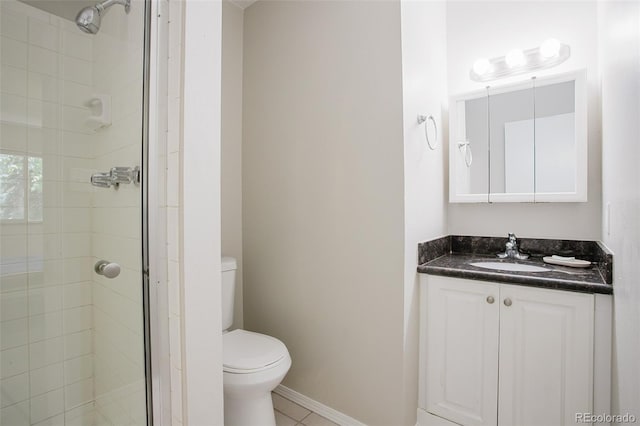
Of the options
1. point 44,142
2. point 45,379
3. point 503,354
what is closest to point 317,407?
point 503,354

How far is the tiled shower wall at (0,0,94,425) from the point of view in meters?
1.20

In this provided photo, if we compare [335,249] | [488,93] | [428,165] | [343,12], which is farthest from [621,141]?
[343,12]

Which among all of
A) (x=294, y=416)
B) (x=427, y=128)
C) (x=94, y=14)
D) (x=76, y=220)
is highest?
(x=94, y=14)

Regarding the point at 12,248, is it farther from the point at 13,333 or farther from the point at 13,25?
the point at 13,25

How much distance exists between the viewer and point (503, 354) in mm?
1479

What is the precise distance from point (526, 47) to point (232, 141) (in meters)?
1.92

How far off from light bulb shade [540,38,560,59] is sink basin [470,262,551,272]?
1.16m

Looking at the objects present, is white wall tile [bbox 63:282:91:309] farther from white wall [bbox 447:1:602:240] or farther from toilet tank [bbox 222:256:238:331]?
white wall [bbox 447:1:602:240]

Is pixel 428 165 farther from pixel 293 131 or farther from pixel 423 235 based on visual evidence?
pixel 293 131

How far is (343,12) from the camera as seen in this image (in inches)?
68.0

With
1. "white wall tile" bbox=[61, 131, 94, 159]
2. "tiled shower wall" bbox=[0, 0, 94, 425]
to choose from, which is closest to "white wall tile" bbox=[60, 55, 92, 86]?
"tiled shower wall" bbox=[0, 0, 94, 425]

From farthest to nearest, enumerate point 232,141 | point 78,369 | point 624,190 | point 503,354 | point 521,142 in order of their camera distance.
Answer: point 232,141 < point 521,142 < point 503,354 < point 78,369 < point 624,190

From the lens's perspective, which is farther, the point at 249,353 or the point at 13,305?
the point at 249,353

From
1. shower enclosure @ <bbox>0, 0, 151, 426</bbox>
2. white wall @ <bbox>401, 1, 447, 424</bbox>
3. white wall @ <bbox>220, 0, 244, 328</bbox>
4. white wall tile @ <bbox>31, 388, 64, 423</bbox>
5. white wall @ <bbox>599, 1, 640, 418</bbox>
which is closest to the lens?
white wall @ <bbox>599, 1, 640, 418</bbox>
